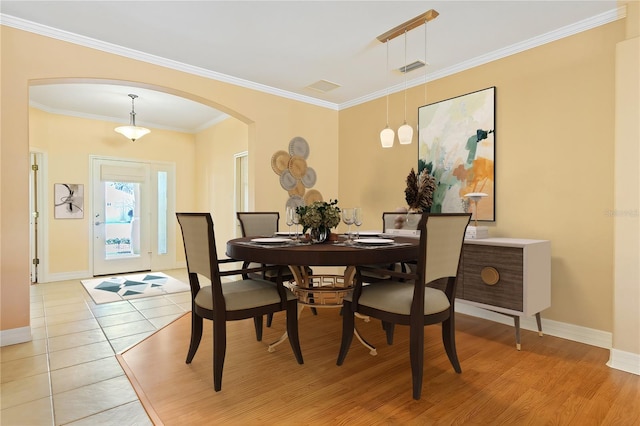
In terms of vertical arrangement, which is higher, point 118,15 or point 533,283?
point 118,15

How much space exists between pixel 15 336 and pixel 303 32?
3388 millimetres

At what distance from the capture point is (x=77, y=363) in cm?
244

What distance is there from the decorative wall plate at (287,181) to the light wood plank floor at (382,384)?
208 centimetres

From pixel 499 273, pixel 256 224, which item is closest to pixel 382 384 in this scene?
pixel 499 273

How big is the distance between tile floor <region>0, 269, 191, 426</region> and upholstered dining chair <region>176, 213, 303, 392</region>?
50 centimetres

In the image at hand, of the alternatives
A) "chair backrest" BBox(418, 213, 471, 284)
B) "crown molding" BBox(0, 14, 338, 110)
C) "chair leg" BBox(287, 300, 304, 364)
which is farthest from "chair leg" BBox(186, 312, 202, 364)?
"crown molding" BBox(0, 14, 338, 110)

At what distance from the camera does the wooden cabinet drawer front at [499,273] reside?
8.91 ft

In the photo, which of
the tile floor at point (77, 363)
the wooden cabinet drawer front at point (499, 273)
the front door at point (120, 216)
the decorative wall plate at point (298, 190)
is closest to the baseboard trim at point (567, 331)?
the wooden cabinet drawer front at point (499, 273)

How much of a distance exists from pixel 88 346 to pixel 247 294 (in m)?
1.54

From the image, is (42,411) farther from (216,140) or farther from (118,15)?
(216,140)

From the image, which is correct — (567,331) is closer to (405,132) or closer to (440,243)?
(440,243)

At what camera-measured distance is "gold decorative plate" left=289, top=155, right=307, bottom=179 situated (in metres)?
4.55

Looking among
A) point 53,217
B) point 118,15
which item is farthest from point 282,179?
point 53,217

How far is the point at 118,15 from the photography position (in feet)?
8.91
